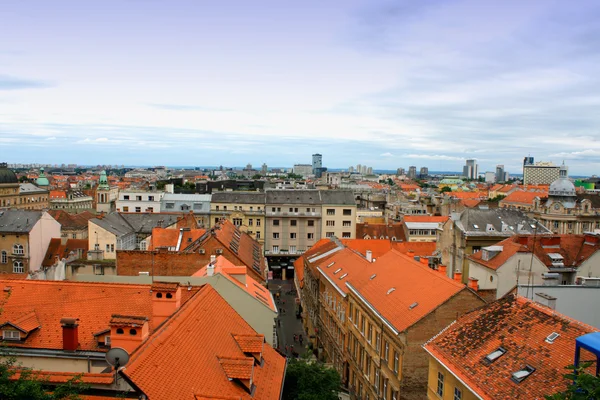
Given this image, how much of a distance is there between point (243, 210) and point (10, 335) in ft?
231

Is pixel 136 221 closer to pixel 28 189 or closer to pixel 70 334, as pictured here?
pixel 70 334

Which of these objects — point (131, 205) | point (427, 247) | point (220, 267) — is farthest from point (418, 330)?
point (131, 205)

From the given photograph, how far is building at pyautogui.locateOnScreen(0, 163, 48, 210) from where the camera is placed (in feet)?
445

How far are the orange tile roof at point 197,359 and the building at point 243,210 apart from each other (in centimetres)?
6544

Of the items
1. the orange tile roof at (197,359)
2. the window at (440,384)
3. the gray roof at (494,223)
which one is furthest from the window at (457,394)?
the gray roof at (494,223)

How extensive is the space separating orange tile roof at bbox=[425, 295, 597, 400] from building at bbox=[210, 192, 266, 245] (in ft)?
213

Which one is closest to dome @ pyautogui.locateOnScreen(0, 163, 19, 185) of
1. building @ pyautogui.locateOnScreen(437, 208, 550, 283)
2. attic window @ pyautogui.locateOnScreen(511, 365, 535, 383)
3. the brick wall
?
building @ pyautogui.locateOnScreen(437, 208, 550, 283)

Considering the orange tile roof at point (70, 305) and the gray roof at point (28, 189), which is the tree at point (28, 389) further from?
the gray roof at point (28, 189)

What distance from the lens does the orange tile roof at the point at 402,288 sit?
3016 centimetres

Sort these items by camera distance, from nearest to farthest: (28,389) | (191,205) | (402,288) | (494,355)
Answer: (28,389) → (494,355) → (402,288) → (191,205)

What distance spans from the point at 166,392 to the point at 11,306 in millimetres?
13281

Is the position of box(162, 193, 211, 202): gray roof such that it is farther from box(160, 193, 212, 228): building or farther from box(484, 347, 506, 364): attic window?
box(484, 347, 506, 364): attic window

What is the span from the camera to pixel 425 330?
1142 inches

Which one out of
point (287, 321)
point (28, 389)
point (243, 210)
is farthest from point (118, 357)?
point (243, 210)
